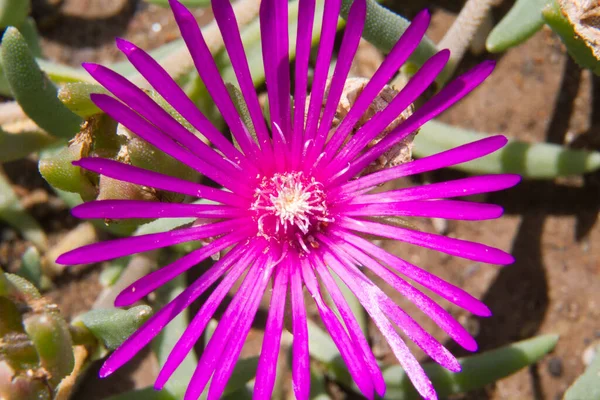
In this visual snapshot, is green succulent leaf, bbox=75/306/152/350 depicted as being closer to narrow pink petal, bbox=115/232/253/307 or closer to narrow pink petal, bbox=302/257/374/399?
narrow pink petal, bbox=115/232/253/307

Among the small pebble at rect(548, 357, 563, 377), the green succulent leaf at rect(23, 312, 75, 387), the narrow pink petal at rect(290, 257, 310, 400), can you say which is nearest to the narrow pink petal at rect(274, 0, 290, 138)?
the narrow pink petal at rect(290, 257, 310, 400)

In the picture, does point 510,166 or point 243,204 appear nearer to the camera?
point 243,204

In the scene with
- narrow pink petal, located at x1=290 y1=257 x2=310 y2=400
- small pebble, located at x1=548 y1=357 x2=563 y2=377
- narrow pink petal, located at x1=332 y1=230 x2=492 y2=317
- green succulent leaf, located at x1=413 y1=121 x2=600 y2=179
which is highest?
green succulent leaf, located at x1=413 y1=121 x2=600 y2=179

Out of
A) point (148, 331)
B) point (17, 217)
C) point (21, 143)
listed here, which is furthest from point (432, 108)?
point (17, 217)

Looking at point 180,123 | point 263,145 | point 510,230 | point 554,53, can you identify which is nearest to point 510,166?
point 510,230

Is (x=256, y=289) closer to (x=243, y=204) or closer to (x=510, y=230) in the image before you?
(x=243, y=204)

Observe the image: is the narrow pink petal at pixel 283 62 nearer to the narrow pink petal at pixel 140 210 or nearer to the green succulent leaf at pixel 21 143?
the narrow pink petal at pixel 140 210

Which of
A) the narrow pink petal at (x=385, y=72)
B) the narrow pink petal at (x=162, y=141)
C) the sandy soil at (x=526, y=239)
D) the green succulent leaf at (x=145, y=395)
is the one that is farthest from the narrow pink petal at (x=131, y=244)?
the sandy soil at (x=526, y=239)
